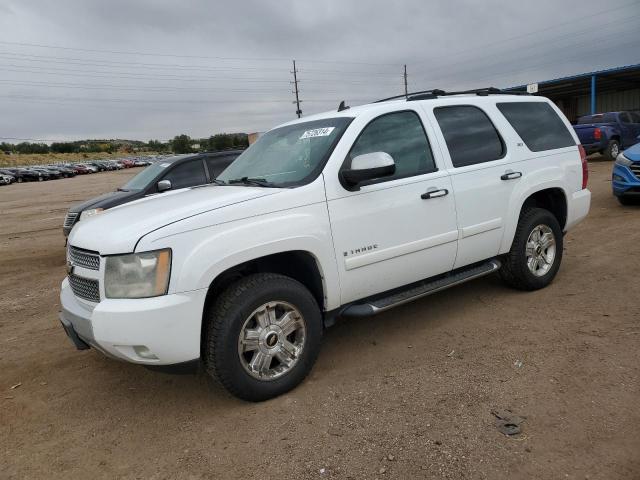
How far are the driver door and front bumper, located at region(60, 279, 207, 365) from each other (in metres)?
1.08

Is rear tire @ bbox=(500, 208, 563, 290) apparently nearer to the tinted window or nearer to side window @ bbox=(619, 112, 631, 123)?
the tinted window

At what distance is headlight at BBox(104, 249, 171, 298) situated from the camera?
2.80 meters

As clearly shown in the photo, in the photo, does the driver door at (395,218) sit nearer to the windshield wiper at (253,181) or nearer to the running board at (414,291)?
the running board at (414,291)

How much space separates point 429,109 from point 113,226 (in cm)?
262

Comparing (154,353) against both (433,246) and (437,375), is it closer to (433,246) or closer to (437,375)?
(437,375)

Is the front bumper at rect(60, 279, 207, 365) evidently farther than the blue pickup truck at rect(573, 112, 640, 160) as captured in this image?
No

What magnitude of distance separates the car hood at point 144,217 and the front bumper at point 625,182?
298 inches

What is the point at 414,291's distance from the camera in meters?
3.87

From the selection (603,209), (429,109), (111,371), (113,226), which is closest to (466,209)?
(429,109)

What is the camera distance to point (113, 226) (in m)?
3.10

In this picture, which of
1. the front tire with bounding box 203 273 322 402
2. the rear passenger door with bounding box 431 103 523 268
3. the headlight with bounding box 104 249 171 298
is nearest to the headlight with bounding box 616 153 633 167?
the rear passenger door with bounding box 431 103 523 268

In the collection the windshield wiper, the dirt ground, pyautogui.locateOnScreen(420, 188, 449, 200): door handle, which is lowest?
the dirt ground

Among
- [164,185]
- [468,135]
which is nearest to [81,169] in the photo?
[164,185]

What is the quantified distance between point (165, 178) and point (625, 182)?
785cm
